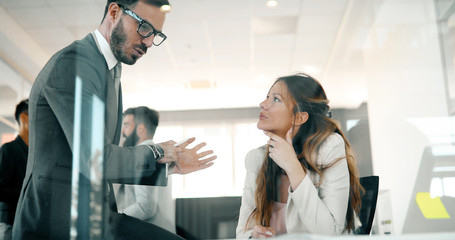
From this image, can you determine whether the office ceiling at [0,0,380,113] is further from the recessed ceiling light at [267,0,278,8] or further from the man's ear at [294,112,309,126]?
the man's ear at [294,112,309,126]

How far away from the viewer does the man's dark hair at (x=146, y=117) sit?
2.18 metres

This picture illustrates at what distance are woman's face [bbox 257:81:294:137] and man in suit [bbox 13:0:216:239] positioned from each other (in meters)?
0.32

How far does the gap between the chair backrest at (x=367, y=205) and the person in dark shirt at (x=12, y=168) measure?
166cm

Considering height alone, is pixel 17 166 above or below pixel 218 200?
above

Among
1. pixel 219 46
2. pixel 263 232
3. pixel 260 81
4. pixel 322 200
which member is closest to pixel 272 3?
pixel 219 46

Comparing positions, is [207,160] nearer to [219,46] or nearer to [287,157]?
[287,157]

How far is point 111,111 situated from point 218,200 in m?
0.67

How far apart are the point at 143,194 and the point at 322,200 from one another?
845mm

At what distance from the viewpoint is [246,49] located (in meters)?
2.39

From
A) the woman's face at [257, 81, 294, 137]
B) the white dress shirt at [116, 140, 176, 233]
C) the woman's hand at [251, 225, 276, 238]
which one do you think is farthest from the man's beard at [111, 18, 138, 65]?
the woman's hand at [251, 225, 276, 238]

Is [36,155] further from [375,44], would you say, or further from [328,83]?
[375,44]

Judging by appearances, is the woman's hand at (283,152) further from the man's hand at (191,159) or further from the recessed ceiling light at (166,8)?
the recessed ceiling light at (166,8)

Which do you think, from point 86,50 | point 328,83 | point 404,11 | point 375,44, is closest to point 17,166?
point 86,50

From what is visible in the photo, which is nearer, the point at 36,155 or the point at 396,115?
the point at 36,155
